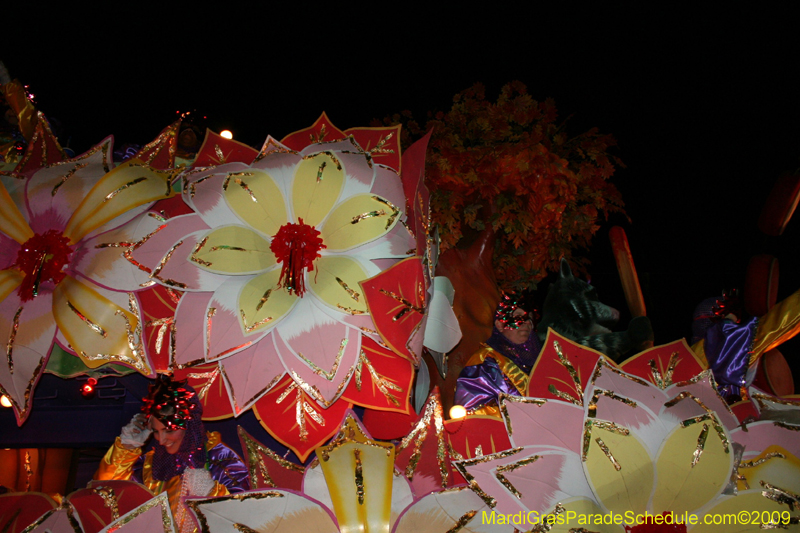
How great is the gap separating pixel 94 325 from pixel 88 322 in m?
0.01

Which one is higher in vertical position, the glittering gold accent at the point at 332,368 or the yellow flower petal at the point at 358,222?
the yellow flower petal at the point at 358,222

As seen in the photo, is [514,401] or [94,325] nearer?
[514,401]

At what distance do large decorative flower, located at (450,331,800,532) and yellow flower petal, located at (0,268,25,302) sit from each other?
753 millimetres

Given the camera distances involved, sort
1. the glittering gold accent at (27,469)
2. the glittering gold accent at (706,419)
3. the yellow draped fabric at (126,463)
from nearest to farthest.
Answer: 1. the glittering gold accent at (706,419)
2. the yellow draped fabric at (126,463)
3. the glittering gold accent at (27,469)

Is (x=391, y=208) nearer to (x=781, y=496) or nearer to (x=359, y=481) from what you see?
(x=359, y=481)

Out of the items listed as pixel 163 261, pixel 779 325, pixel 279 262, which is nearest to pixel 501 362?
pixel 779 325

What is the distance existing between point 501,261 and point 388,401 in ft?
2.35

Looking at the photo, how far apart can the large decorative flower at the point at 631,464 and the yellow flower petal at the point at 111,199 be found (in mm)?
652

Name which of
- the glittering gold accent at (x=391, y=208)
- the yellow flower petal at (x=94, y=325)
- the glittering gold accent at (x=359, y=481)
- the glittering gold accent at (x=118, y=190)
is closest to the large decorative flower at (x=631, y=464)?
the glittering gold accent at (x=359, y=481)

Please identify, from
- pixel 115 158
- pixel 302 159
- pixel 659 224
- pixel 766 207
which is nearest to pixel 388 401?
pixel 302 159

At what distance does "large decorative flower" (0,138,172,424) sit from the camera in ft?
2.76

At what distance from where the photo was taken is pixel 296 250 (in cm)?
82

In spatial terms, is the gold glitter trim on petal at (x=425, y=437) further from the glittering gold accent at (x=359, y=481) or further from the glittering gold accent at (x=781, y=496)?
the glittering gold accent at (x=781, y=496)

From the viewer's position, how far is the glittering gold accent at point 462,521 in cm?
64
